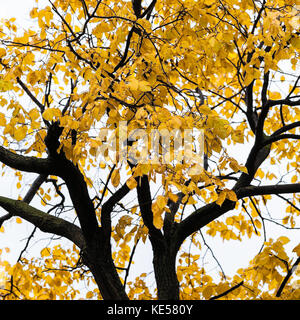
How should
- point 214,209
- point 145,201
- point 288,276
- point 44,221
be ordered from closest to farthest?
1. point 288,276
2. point 145,201
3. point 44,221
4. point 214,209

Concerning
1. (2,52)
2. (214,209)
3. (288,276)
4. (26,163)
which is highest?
(2,52)

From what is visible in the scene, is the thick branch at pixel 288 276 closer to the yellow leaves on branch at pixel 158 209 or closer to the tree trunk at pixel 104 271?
the yellow leaves on branch at pixel 158 209

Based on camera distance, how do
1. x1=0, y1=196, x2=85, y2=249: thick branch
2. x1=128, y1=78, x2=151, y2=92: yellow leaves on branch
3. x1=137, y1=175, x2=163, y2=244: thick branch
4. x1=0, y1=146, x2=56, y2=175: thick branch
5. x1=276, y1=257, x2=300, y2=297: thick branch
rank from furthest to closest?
1. x1=0, y1=196, x2=85, y2=249: thick branch
2. x1=137, y1=175, x2=163, y2=244: thick branch
3. x1=0, y1=146, x2=56, y2=175: thick branch
4. x1=276, y1=257, x2=300, y2=297: thick branch
5. x1=128, y1=78, x2=151, y2=92: yellow leaves on branch

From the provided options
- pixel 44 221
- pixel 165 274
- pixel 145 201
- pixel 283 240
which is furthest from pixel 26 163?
pixel 283 240

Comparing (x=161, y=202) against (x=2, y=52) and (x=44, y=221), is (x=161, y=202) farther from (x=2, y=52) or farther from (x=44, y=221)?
(x=2, y=52)

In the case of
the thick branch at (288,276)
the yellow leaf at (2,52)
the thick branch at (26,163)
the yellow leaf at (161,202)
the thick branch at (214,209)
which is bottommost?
the thick branch at (288,276)

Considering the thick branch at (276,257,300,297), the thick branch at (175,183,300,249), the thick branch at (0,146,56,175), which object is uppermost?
the thick branch at (0,146,56,175)

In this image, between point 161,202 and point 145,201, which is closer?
point 161,202

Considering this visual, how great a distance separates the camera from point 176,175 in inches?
94.6

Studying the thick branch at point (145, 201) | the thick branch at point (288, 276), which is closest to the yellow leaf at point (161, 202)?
the thick branch at point (145, 201)

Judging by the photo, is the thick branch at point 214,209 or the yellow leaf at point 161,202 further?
the thick branch at point 214,209

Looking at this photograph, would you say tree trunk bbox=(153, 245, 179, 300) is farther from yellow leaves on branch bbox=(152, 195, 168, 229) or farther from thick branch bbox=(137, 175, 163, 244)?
yellow leaves on branch bbox=(152, 195, 168, 229)

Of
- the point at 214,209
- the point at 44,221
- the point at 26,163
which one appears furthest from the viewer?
the point at 214,209

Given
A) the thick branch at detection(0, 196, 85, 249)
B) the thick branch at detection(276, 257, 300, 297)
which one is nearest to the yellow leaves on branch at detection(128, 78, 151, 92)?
the thick branch at detection(276, 257, 300, 297)
